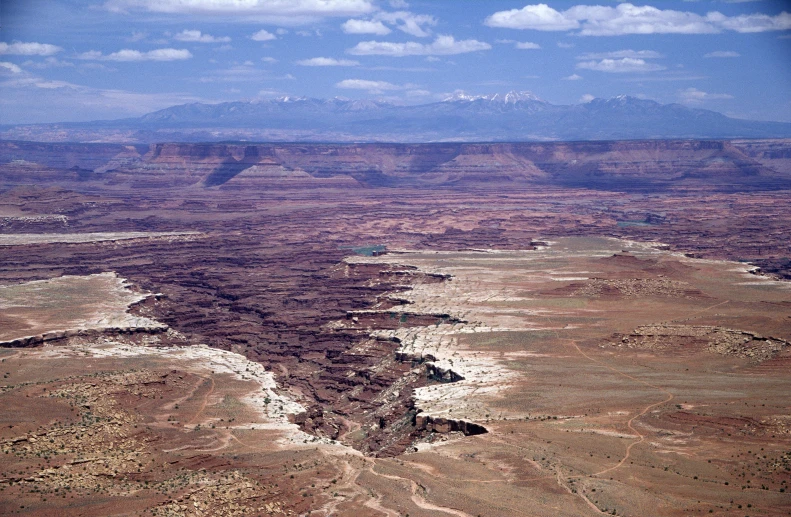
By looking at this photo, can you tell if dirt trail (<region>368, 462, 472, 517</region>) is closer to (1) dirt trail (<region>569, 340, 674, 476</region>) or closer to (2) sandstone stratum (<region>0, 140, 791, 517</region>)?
(2) sandstone stratum (<region>0, 140, 791, 517</region>)

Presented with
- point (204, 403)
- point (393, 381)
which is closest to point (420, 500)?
point (204, 403)

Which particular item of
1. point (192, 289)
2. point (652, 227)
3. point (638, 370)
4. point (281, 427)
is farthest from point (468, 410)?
point (652, 227)

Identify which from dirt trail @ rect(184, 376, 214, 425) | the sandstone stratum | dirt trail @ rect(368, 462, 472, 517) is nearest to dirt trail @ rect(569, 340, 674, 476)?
the sandstone stratum

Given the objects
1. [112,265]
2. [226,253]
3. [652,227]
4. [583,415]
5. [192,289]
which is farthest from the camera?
[652,227]

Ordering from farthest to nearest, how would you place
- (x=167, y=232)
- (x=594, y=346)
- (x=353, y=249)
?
(x=167, y=232)
(x=353, y=249)
(x=594, y=346)

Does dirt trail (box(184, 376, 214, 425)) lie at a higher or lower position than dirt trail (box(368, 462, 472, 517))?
lower

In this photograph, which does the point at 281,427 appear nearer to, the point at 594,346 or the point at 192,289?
the point at 594,346

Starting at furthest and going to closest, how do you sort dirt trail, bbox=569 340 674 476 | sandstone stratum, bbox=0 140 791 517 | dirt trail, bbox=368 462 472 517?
dirt trail, bbox=569 340 674 476
sandstone stratum, bbox=0 140 791 517
dirt trail, bbox=368 462 472 517

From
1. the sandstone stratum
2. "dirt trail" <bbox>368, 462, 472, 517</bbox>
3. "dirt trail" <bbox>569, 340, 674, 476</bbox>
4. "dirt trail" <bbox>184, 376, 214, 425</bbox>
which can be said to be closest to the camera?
"dirt trail" <bbox>368, 462, 472, 517</bbox>
